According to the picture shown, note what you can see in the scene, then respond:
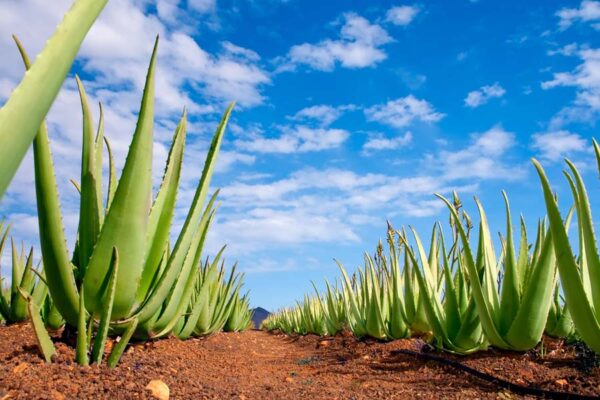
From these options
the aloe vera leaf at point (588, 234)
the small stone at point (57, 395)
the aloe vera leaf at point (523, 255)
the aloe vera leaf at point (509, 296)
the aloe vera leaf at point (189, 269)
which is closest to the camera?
the small stone at point (57, 395)

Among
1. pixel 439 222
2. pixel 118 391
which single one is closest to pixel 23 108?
pixel 118 391

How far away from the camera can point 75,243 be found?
6.75 feet

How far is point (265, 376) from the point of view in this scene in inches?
132

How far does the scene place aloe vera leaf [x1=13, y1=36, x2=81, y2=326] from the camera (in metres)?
1.52

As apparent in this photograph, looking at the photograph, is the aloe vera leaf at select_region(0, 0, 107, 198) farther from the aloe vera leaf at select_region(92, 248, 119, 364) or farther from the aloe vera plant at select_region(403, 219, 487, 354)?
the aloe vera plant at select_region(403, 219, 487, 354)

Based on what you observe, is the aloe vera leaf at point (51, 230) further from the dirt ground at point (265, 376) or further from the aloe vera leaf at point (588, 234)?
the aloe vera leaf at point (588, 234)

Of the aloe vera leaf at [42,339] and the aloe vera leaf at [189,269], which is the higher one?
the aloe vera leaf at [189,269]

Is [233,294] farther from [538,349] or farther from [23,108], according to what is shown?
[23,108]

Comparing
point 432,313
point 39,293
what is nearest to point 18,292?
point 39,293

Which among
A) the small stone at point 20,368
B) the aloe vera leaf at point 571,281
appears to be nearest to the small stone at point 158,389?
the small stone at point 20,368

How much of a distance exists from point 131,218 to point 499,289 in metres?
2.72

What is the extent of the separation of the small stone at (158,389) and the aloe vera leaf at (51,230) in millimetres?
400

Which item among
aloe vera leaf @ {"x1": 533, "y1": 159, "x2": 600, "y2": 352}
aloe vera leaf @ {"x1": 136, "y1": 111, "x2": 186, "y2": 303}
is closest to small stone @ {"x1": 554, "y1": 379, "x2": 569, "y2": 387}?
aloe vera leaf @ {"x1": 533, "y1": 159, "x2": 600, "y2": 352}

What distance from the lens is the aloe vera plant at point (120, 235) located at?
162cm
